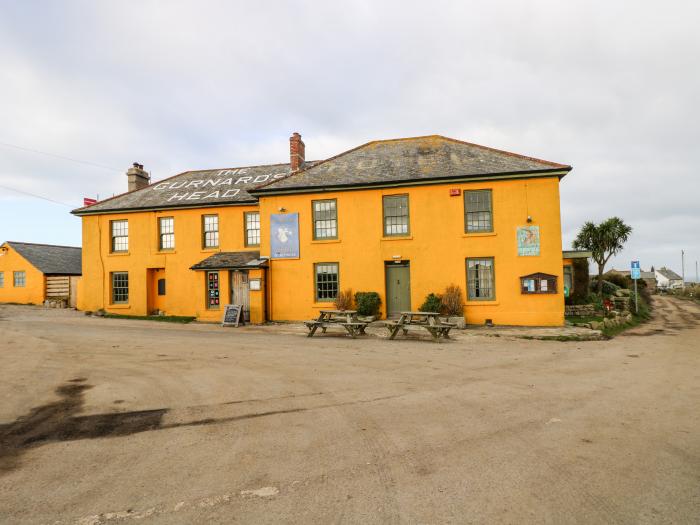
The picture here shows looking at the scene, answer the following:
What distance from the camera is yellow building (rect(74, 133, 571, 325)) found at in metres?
16.8

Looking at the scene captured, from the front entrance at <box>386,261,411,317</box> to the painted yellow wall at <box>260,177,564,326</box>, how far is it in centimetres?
28

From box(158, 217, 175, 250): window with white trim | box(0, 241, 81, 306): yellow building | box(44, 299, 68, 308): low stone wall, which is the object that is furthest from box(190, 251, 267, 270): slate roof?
box(0, 241, 81, 306): yellow building

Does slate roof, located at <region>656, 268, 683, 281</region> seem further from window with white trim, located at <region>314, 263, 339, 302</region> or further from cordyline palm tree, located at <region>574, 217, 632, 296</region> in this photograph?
window with white trim, located at <region>314, 263, 339, 302</region>

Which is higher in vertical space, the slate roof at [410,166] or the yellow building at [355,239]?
the slate roof at [410,166]

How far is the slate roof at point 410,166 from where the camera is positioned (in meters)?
17.2

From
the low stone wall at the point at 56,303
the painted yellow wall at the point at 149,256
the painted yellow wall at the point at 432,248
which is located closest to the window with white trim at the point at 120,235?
the painted yellow wall at the point at 149,256

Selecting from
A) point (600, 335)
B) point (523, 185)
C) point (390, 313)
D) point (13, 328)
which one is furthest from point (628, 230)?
point (13, 328)

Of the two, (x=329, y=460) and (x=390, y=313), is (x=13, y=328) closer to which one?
(x=390, y=313)

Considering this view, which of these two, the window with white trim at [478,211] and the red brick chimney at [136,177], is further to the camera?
the red brick chimney at [136,177]

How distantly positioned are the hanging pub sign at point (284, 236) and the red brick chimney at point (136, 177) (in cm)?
1154

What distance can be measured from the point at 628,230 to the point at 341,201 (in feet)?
71.9

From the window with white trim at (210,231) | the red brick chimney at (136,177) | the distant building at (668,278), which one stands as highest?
the red brick chimney at (136,177)

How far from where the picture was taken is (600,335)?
14.1 m

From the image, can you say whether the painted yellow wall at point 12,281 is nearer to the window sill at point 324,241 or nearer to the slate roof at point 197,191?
the slate roof at point 197,191
